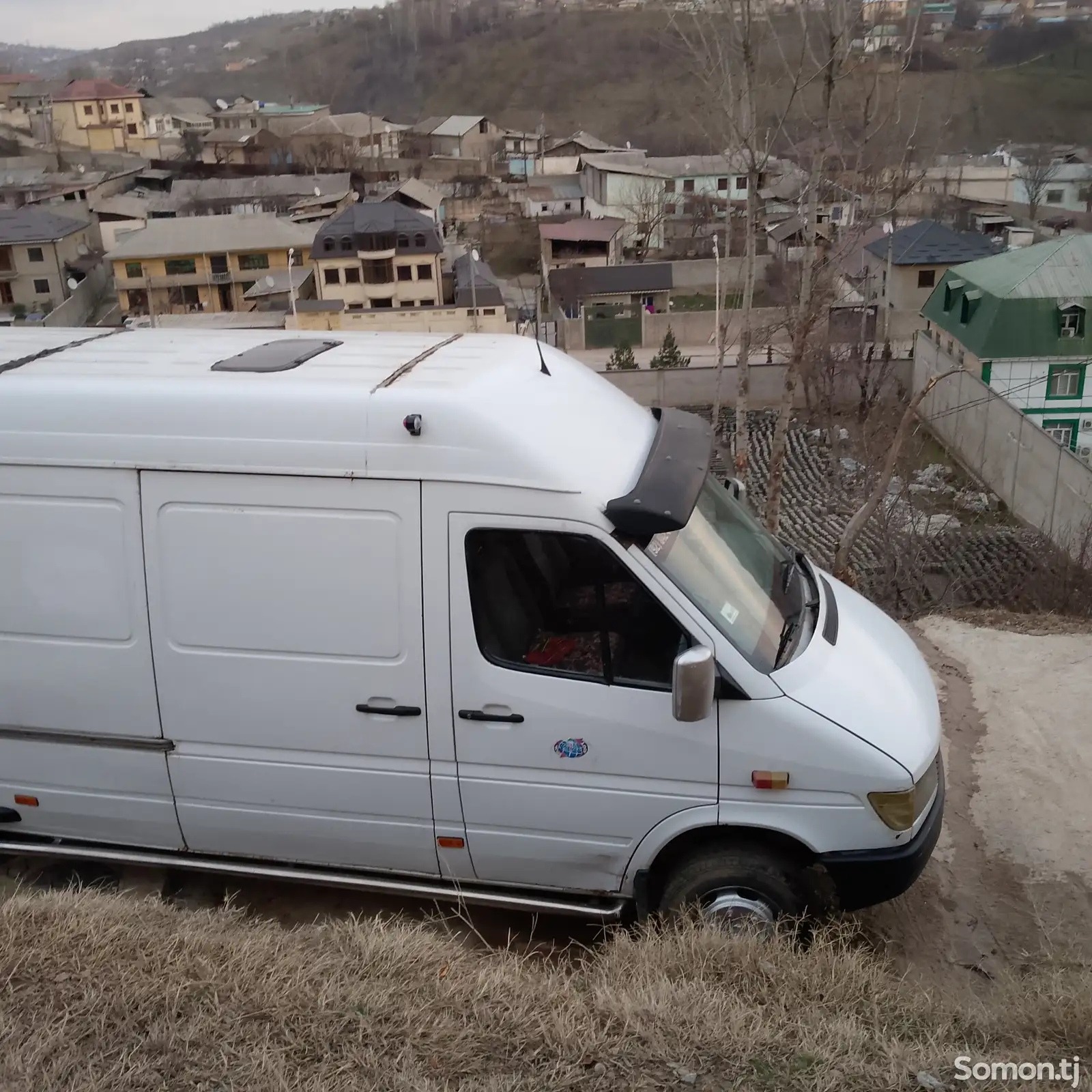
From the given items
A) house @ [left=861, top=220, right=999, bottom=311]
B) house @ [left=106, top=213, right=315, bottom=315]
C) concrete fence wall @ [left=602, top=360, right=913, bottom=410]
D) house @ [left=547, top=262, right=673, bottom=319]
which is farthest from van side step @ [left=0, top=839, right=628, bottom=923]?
house @ [left=106, top=213, right=315, bottom=315]

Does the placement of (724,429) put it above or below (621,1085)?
below

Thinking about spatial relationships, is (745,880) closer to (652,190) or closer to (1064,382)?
(1064,382)

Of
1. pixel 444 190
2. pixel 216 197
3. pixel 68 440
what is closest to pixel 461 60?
pixel 444 190

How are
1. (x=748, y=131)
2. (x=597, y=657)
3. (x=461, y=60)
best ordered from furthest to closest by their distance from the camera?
(x=461, y=60) < (x=748, y=131) < (x=597, y=657)

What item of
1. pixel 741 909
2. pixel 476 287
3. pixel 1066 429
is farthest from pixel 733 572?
pixel 476 287

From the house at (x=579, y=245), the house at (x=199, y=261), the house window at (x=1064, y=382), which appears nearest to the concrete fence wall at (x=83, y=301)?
the house at (x=199, y=261)

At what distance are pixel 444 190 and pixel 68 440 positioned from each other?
6292cm

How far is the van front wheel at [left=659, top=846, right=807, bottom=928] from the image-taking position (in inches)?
154

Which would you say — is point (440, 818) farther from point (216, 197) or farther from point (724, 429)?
point (216, 197)

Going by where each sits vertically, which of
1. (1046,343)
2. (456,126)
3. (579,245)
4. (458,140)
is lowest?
(1046,343)

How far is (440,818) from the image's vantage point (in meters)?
4.04

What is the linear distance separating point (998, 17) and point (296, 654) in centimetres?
9268

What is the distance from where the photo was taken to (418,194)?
170ft

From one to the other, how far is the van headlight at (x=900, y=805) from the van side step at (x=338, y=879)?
3.55ft
